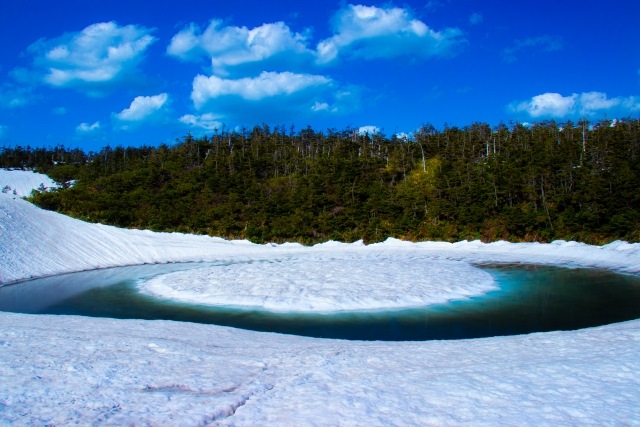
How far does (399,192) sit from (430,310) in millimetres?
38310

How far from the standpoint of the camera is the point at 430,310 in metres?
15.3

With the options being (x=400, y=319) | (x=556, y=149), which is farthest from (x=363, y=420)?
(x=556, y=149)

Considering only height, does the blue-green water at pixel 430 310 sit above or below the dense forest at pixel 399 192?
below

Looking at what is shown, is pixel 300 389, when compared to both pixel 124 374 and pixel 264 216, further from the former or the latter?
pixel 264 216

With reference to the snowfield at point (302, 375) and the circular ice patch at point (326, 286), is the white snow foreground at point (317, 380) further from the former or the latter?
the circular ice patch at point (326, 286)

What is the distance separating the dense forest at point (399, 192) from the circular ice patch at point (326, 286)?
2005 centimetres

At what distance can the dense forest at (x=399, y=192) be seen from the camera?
135 ft

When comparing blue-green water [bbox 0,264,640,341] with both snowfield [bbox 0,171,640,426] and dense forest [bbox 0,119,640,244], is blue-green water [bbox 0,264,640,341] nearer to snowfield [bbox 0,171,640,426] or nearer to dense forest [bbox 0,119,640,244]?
snowfield [bbox 0,171,640,426]

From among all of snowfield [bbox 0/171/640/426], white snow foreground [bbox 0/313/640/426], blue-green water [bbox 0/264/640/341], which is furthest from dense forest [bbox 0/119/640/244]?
white snow foreground [bbox 0/313/640/426]

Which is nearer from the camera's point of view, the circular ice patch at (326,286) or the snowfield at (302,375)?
the snowfield at (302,375)

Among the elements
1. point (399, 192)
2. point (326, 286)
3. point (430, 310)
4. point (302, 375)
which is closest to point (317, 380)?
point (302, 375)

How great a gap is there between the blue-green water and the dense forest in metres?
19.1

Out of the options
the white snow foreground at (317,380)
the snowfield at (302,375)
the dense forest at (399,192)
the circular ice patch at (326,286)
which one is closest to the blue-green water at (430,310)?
the circular ice patch at (326,286)

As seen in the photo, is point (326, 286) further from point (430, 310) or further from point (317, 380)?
point (317, 380)
